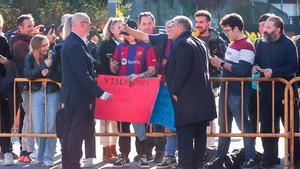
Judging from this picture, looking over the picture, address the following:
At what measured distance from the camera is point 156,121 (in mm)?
9914

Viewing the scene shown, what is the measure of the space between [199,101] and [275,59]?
5.08 feet

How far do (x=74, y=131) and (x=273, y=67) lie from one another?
2867 millimetres

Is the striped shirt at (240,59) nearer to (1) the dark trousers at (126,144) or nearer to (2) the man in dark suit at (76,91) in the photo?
(1) the dark trousers at (126,144)

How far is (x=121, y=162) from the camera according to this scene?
10.1 meters

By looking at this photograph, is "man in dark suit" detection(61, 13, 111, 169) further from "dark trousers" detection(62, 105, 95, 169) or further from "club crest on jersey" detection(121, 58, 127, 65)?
"club crest on jersey" detection(121, 58, 127, 65)

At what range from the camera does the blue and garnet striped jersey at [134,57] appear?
10.0 m

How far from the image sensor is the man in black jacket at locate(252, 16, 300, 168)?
9516mm

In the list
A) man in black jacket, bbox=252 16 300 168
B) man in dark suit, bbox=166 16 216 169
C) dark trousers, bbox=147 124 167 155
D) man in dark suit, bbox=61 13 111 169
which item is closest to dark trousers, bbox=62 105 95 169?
man in dark suit, bbox=61 13 111 169

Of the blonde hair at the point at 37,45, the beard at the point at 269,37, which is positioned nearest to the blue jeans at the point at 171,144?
the beard at the point at 269,37

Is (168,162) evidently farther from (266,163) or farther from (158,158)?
(266,163)

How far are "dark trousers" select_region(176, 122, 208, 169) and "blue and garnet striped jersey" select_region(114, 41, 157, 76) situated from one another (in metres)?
1.52

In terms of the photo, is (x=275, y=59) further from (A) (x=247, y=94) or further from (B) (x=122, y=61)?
(B) (x=122, y=61)

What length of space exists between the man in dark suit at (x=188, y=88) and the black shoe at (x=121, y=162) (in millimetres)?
1430

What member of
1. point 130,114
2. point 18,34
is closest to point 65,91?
point 130,114
